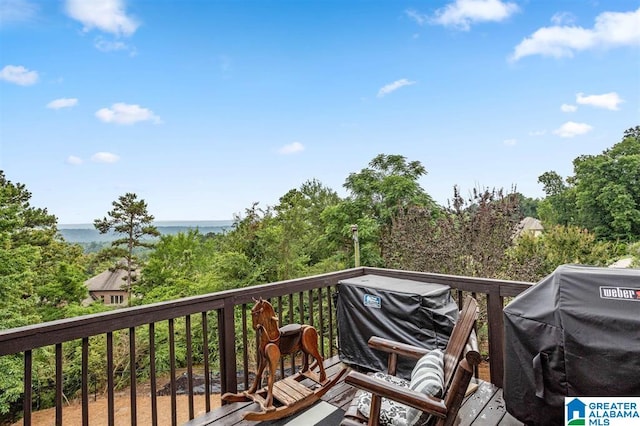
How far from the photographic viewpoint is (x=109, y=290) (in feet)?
43.5

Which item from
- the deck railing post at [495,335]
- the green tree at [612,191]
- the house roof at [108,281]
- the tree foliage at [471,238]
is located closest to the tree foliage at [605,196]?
the green tree at [612,191]

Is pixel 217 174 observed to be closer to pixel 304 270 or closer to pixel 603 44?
pixel 304 270

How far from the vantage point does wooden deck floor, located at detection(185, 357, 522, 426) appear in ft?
7.39

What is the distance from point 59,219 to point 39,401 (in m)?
6.70

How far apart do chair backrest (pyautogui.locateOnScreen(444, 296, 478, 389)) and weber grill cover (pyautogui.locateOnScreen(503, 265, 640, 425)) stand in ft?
0.71

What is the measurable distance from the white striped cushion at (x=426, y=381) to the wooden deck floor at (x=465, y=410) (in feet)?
2.58

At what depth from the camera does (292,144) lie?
502 inches

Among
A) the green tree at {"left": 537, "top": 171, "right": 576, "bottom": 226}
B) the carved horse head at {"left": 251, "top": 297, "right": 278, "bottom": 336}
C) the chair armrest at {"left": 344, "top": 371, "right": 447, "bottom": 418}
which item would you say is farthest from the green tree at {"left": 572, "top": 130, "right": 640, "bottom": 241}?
the chair armrest at {"left": 344, "top": 371, "right": 447, "bottom": 418}

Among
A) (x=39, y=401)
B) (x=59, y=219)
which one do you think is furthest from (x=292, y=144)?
(x=39, y=401)

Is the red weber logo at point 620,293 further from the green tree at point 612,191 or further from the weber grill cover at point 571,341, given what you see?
the green tree at point 612,191

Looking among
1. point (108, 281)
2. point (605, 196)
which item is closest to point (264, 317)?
point (108, 281)

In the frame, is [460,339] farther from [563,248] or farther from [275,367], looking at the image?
[563,248]

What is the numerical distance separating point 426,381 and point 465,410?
1117 mm

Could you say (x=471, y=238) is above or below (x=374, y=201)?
below
